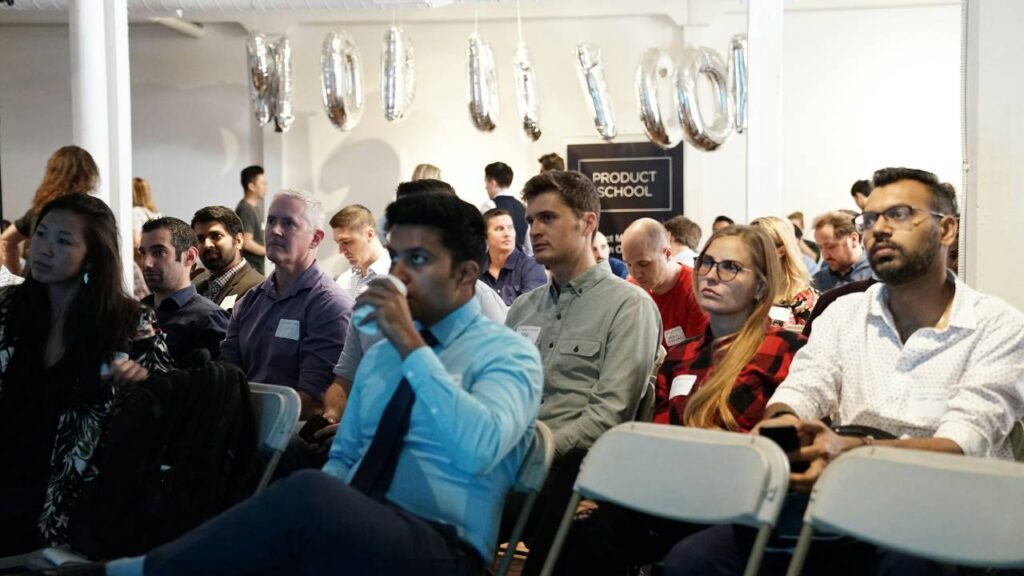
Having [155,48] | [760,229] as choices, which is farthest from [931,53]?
[760,229]

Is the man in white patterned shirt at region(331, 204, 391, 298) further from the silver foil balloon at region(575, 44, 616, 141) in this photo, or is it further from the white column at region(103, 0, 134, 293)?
the silver foil balloon at region(575, 44, 616, 141)

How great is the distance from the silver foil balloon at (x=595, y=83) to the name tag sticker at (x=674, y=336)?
504cm

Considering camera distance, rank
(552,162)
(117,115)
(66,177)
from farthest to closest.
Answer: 1. (552,162)
2. (117,115)
3. (66,177)

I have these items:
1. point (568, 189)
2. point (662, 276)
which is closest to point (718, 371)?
point (568, 189)

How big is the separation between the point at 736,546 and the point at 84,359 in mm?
1968

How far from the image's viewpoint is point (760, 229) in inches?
143

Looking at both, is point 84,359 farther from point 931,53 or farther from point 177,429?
point 931,53

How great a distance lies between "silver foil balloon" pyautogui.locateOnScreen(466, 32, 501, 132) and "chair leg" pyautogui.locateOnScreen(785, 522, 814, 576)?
767cm

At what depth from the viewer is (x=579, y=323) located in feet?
12.0

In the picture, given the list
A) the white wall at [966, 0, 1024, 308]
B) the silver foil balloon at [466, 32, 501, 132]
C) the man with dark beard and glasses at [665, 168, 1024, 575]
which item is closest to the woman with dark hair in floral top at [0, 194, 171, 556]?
the man with dark beard and glasses at [665, 168, 1024, 575]

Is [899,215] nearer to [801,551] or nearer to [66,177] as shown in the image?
[801,551]

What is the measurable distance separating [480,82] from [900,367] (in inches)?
283

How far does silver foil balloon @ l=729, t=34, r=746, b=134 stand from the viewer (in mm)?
8500

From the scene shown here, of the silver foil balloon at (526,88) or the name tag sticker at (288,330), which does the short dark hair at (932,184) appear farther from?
the silver foil balloon at (526,88)
